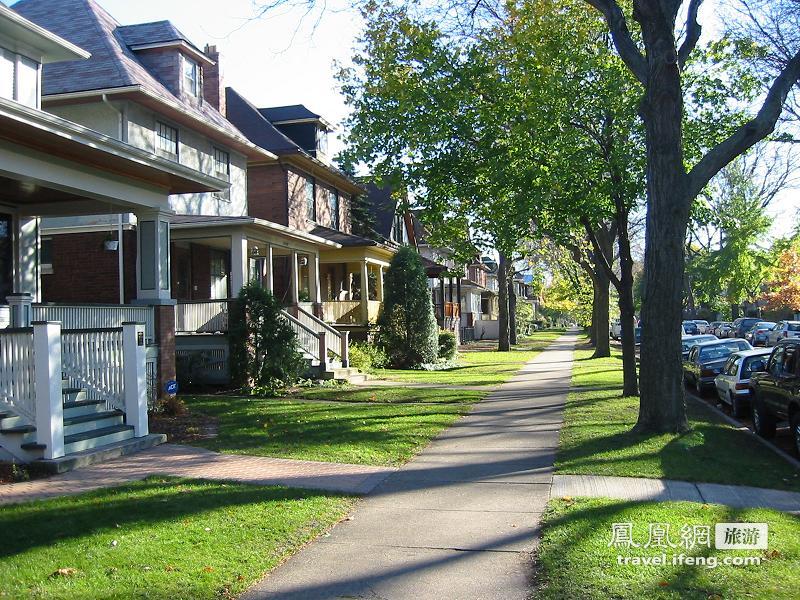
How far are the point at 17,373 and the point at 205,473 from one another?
2652mm

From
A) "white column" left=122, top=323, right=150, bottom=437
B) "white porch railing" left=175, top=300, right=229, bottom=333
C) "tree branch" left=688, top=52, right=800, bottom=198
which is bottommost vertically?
"white column" left=122, top=323, right=150, bottom=437

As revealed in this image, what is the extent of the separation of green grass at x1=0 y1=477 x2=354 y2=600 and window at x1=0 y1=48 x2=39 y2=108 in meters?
9.59

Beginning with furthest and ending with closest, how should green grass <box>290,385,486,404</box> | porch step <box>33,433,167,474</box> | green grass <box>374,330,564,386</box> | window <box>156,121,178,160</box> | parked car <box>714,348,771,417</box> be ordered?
green grass <box>374,330,564,386</box> → window <box>156,121,178,160</box> → green grass <box>290,385,486,404</box> → parked car <box>714,348,771,417</box> → porch step <box>33,433,167,474</box>

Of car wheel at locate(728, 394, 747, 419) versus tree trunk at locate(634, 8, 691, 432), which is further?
car wheel at locate(728, 394, 747, 419)

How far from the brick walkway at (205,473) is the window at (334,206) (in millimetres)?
21449

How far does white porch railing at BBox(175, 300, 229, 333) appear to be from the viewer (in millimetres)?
18656

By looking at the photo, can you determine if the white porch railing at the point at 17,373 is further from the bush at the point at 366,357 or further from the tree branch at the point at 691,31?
the bush at the point at 366,357

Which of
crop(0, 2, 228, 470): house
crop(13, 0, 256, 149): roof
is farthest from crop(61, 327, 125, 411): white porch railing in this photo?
crop(13, 0, 256, 149): roof

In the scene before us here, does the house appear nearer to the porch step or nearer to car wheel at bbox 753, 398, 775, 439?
the porch step

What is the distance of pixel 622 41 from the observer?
469 inches

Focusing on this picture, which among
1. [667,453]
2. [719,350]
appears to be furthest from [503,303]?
[667,453]

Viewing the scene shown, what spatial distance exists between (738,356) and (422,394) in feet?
24.0

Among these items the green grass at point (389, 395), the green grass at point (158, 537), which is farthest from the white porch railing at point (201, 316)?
the green grass at point (158, 537)

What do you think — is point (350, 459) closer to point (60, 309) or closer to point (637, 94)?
point (60, 309)
